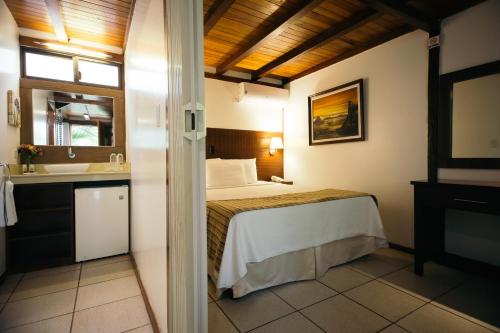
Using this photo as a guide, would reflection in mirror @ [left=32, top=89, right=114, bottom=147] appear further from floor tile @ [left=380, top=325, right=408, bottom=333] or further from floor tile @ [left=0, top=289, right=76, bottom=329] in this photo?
floor tile @ [left=380, top=325, right=408, bottom=333]

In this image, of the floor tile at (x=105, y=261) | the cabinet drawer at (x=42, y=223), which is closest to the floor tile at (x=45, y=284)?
the floor tile at (x=105, y=261)

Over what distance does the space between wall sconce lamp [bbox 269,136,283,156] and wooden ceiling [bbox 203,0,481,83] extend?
1.28 metres

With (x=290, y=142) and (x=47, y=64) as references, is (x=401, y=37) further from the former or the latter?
(x=47, y=64)

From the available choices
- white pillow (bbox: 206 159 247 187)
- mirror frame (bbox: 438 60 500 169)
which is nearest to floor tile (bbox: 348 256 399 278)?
mirror frame (bbox: 438 60 500 169)

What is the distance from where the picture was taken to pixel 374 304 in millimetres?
1760

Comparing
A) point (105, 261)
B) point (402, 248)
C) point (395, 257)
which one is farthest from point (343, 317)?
point (105, 261)

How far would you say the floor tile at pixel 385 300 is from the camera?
5.47ft

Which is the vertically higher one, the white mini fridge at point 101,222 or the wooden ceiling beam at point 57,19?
the wooden ceiling beam at point 57,19

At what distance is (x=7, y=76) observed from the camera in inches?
88.9

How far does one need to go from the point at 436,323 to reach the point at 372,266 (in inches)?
33.4

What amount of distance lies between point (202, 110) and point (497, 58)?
2.78m

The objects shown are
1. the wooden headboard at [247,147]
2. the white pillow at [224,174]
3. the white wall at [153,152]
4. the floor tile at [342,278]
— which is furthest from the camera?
the wooden headboard at [247,147]

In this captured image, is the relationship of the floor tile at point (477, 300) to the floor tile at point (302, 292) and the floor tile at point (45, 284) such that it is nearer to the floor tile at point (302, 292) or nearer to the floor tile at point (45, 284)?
the floor tile at point (302, 292)

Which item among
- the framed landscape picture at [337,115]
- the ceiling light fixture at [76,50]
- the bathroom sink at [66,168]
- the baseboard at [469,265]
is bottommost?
the baseboard at [469,265]
